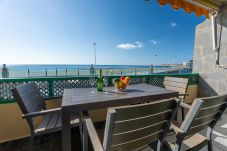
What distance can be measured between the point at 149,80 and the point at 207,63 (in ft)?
6.83

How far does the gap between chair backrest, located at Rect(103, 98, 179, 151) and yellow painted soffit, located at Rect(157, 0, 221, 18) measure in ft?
7.29

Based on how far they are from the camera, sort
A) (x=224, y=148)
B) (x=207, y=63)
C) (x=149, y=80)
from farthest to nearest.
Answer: (x=207, y=63), (x=149, y=80), (x=224, y=148)

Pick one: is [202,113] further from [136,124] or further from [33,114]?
[33,114]

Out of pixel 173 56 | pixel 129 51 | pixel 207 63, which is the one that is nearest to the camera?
pixel 207 63

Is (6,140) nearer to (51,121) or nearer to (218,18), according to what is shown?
(51,121)

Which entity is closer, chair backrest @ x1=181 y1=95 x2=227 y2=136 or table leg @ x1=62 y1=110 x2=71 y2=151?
chair backrest @ x1=181 y1=95 x2=227 y2=136

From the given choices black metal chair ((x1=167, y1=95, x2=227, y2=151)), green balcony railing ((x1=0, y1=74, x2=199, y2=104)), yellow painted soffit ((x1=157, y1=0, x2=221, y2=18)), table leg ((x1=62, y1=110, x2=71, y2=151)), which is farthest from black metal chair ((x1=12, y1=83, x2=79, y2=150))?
yellow painted soffit ((x1=157, y1=0, x2=221, y2=18))

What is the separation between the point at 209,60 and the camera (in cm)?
389

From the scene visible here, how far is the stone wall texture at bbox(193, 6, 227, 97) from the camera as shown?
3498 mm

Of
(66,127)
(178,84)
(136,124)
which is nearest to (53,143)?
(66,127)

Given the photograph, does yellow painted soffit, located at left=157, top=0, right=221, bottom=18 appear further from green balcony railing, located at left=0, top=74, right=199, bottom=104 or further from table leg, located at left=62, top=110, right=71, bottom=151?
table leg, located at left=62, top=110, right=71, bottom=151

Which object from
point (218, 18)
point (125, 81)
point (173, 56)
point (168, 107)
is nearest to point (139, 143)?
point (168, 107)

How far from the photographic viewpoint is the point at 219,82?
370 centimetres

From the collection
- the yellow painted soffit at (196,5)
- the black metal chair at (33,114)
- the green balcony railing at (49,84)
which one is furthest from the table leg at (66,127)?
the yellow painted soffit at (196,5)
